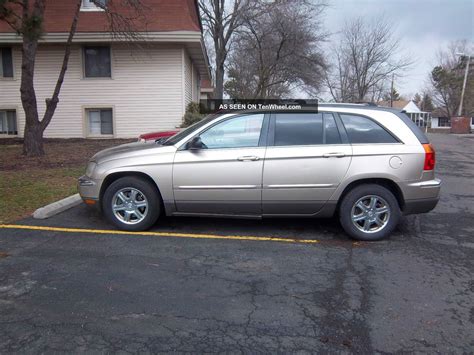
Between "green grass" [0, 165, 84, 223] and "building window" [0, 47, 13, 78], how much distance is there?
10283mm

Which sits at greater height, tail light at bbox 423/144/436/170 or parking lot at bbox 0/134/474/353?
tail light at bbox 423/144/436/170

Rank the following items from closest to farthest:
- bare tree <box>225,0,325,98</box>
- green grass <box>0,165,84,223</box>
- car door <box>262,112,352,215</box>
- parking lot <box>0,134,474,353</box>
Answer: parking lot <box>0,134,474,353</box>
car door <box>262,112,352,215</box>
green grass <box>0,165,84,223</box>
bare tree <box>225,0,325,98</box>

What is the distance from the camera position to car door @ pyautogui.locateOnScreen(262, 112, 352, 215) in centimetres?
530

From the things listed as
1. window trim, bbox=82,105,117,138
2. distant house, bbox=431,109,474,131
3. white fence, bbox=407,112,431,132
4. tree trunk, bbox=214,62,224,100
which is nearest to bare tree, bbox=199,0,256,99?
tree trunk, bbox=214,62,224,100

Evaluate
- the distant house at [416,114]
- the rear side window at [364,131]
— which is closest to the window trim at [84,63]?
the rear side window at [364,131]

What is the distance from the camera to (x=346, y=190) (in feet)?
17.7

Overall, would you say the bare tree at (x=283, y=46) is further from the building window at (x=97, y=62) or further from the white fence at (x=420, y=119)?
the white fence at (x=420, y=119)

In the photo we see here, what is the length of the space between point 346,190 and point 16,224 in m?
4.36

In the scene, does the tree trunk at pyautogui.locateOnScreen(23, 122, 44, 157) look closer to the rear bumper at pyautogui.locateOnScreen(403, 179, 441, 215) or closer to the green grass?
the green grass

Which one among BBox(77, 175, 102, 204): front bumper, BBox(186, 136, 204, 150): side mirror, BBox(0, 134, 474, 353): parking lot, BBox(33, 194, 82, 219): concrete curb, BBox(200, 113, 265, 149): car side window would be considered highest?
BBox(200, 113, 265, 149): car side window

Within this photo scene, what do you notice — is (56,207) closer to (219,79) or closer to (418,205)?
(418,205)

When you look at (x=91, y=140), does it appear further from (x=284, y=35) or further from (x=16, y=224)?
(x=284, y=35)

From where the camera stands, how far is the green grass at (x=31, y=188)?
6496mm

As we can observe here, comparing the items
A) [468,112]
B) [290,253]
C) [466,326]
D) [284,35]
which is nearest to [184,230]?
[290,253]
